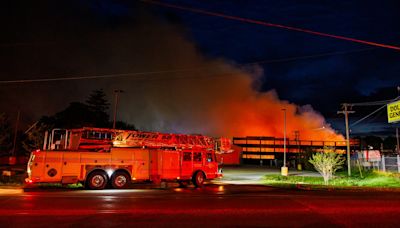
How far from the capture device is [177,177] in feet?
62.8

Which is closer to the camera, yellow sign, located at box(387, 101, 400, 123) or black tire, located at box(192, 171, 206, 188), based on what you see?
black tire, located at box(192, 171, 206, 188)

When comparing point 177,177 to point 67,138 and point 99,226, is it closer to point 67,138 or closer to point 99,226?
point 67,138

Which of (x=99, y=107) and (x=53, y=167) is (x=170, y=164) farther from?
(x=99, y=107)

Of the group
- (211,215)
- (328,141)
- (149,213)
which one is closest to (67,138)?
(149,213)

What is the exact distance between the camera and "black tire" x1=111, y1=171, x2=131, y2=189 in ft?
56.9

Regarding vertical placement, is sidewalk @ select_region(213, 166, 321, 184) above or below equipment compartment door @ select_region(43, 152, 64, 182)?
below

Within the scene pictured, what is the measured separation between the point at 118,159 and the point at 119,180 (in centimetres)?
115

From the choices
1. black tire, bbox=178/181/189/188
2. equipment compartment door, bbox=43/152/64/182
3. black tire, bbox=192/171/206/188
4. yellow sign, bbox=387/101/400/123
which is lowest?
black tire, bbox=178/181/189/188

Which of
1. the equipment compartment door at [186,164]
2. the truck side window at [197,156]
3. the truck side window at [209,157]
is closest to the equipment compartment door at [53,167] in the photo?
the equipment compartment door at [186,164]

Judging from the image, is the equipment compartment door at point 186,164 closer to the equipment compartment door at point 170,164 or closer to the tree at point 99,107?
the equipment compartment door at point 170,164

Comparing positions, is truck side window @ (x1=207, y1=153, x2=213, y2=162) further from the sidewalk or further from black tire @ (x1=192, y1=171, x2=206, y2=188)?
the sidewalk

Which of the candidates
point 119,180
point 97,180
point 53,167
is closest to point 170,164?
point 119,180

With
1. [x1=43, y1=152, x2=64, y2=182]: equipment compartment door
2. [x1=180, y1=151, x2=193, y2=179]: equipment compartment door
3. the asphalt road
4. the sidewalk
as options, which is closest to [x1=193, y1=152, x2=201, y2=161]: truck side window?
[x1=180, y1=151, x2=193, y2=179]: equipment compartment door

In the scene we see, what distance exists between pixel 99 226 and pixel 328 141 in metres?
97.0
